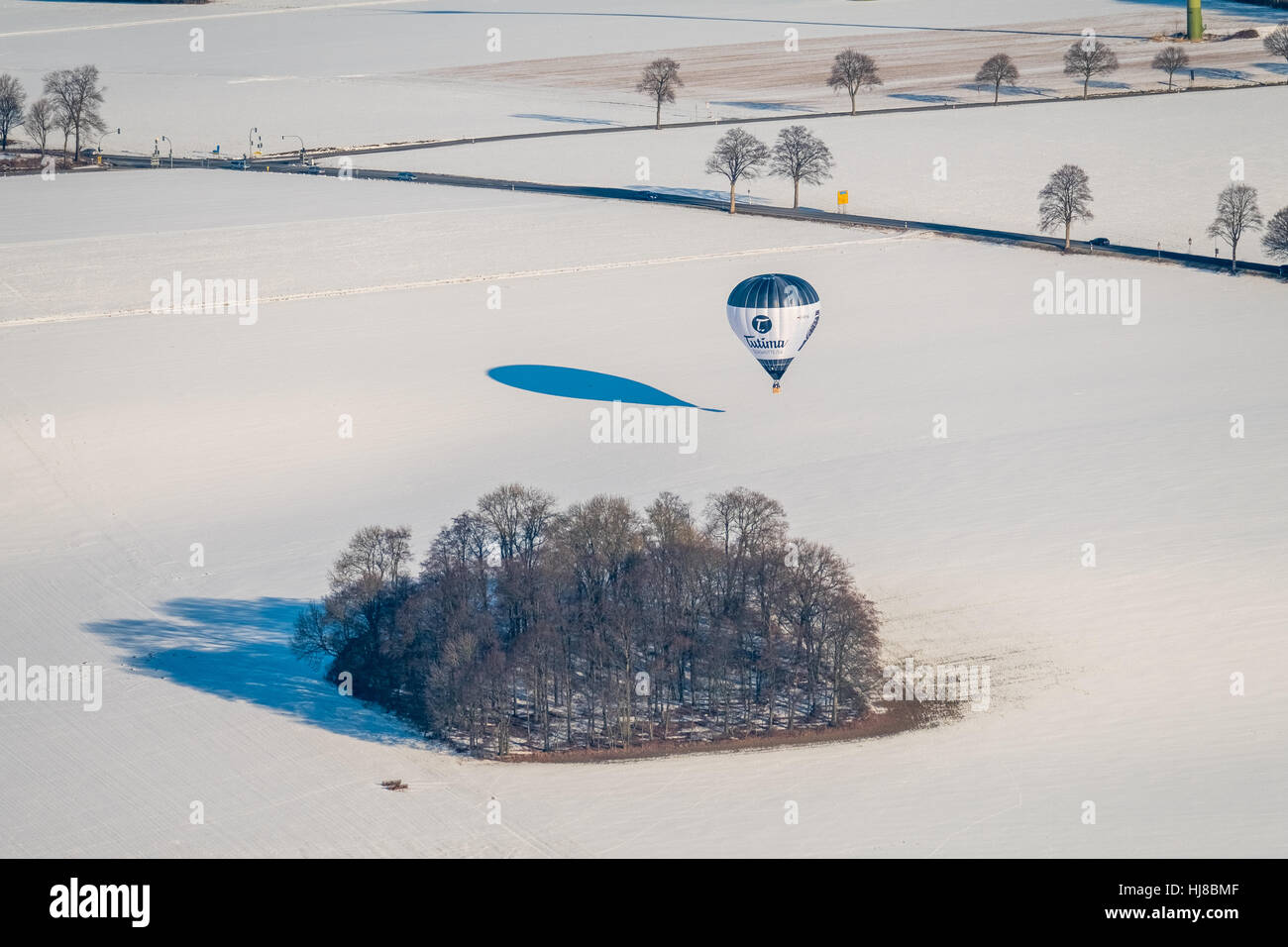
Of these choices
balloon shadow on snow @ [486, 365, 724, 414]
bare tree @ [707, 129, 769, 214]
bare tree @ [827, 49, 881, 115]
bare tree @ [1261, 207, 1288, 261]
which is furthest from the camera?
bare tree @ [827, 49, 881, 115]

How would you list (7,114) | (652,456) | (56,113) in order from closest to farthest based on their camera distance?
(652,456)
(7,114)
(56,113)

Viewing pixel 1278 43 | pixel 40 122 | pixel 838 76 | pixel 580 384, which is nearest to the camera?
pixel 580 384

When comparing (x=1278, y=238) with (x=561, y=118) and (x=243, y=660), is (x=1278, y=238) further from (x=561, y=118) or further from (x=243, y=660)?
(x=243, y=660)

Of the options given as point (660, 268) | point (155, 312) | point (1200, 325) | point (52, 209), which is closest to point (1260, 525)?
point (1200, 325)

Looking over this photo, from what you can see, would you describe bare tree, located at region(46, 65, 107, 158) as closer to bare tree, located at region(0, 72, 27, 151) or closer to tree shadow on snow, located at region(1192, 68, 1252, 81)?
bare tree, located at region(0, 72, 27, 151)

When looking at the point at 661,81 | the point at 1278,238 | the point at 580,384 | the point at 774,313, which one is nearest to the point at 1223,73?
the point at 661,81

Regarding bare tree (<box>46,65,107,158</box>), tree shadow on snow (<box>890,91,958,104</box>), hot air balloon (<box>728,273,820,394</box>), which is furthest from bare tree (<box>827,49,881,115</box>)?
hot air balloon (<box>728,273,820,394</box>)
